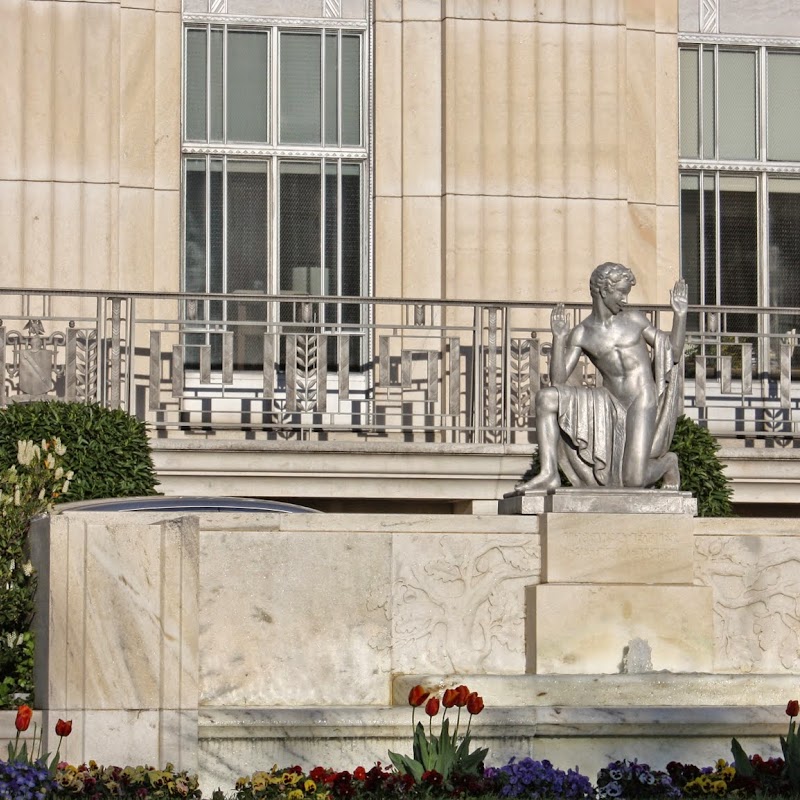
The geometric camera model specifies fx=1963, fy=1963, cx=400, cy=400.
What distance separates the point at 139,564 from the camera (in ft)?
31.9

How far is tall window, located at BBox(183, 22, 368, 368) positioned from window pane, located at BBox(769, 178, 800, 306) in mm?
3695

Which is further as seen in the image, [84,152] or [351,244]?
[351,244]

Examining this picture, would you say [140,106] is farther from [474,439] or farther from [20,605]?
[20,605]

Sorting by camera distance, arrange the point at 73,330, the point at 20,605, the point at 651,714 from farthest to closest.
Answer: the point at 73,330
the point at 20,605
the point at 651,714

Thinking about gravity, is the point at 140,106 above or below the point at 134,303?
above

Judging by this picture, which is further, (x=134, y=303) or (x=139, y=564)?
(x=134, y=303)

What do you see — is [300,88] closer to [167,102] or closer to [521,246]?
[167,102]

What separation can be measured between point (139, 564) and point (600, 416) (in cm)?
310

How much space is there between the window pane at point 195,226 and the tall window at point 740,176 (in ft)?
13.9

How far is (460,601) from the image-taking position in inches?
427

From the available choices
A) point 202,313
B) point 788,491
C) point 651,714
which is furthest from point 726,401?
point 651,714

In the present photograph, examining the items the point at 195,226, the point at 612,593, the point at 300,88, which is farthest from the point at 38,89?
the point at 612,593

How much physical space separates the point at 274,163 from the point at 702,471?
16.6 ft

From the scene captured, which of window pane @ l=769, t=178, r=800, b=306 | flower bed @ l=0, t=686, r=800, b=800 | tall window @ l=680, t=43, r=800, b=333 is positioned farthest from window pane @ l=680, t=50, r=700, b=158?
flower bed @ l=0, t=686, r=800, b=800
